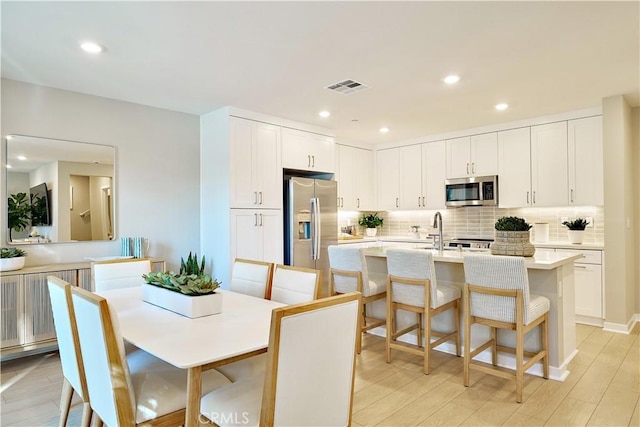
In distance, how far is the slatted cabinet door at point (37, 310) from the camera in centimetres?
309

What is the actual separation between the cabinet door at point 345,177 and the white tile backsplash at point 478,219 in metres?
0.45

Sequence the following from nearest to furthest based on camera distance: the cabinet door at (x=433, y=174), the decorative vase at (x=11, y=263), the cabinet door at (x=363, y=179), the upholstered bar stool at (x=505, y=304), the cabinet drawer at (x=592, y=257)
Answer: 1. the upholstered bar stool at (x=505, y=304)
2. the decorative vase at (x=11, y=263)
3. the cabinet drawer at (x=592, y=257)
4. the cabinet door at (x=433, y=174)
5. the cabinet door at (x=363, y=179)

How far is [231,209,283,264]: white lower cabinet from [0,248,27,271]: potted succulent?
1.82 m

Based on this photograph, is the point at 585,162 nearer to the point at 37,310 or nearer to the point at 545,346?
the point at 545,346

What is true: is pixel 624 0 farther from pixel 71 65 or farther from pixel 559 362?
pixel 71 65

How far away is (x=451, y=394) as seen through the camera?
103 inches

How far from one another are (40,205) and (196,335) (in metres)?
2.79

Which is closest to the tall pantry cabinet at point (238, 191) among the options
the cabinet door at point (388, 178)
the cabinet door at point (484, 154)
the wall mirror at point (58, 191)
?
the wall mirror at point (58, 191)

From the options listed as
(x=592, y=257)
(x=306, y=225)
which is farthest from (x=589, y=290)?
(x=306, y=225)

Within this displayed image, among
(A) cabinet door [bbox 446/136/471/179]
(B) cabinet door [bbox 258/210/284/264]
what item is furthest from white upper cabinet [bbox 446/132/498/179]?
(B) cabinet door [bbox 258/210/284/264]

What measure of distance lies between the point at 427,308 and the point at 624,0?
7.41ft

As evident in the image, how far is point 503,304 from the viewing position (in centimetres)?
258

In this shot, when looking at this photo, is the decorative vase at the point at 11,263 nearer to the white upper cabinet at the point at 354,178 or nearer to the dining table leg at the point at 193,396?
the dining table leg at the point at 193,396

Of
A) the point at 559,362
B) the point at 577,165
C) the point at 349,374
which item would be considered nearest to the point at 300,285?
the point at 349,374
